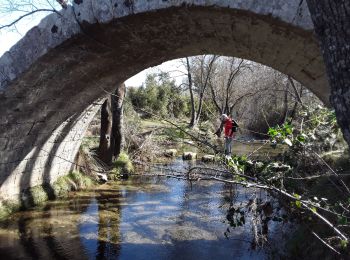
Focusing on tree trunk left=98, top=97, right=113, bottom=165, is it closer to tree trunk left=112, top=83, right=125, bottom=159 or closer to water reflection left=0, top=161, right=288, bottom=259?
tree trunk left=112, top=83, right=125, bottom=159

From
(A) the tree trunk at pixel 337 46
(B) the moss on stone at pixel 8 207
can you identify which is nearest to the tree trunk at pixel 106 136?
(B) the moss on stone at pixel 8 207

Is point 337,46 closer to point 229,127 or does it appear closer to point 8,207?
point 8,207

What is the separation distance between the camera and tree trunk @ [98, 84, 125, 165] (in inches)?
457

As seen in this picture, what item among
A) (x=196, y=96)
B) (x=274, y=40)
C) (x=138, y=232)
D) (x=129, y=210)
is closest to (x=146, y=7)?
(x=274, y=40)

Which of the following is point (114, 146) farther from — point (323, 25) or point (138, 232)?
point (323, 25)

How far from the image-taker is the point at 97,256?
18.5 ft

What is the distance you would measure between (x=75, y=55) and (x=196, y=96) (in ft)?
90.3

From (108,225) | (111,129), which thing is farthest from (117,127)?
(108,225)

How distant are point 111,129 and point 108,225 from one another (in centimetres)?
551

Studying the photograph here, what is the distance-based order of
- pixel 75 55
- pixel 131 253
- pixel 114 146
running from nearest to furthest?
pixel 75 55 < pixel 131 253 < pixel 114 146

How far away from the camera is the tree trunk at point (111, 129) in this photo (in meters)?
11.6

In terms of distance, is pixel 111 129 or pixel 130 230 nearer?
pixel 130 230

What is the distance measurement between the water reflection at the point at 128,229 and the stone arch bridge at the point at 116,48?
106cm

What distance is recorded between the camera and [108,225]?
700 cm
